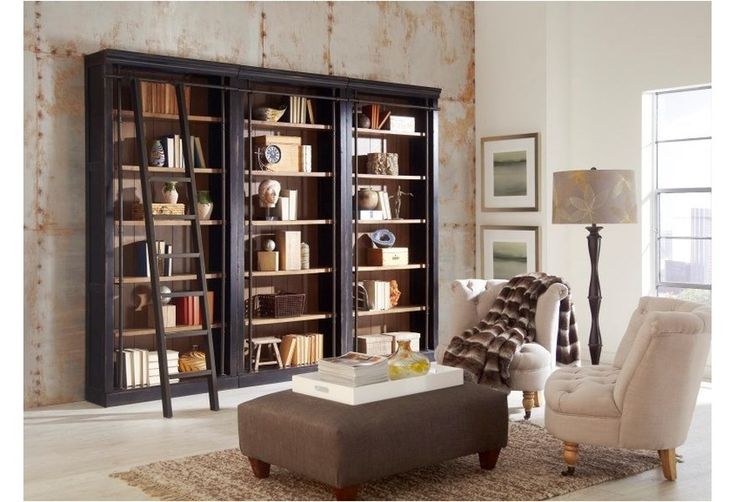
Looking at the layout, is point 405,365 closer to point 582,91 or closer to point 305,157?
point 305,157

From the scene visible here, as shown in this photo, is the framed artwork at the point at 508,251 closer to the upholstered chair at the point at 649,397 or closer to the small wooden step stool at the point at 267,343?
the small wooden step stool at the point at 267,343

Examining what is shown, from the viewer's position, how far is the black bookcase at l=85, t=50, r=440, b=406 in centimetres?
598

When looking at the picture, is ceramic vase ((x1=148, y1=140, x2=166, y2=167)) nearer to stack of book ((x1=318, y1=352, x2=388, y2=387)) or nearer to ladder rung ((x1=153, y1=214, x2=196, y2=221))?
ladder rung ((x1=153, y1=214, x2=196, y2=221))

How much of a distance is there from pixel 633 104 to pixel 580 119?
1.86 ft

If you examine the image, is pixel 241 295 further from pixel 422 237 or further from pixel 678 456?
pixel 678 456

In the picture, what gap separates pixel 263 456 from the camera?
13.3 feet

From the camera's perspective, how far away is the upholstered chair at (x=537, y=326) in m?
5.41

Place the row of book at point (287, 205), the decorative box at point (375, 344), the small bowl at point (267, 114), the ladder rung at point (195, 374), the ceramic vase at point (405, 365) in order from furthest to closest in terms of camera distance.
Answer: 1. the decorative box at point (375, 344)
2. the row of book at point (287, 205)
3. the small bowl at point (267, 114)
4. the ladder rung at point (195, 374)
5. the ceramic vase at point (405, 365)

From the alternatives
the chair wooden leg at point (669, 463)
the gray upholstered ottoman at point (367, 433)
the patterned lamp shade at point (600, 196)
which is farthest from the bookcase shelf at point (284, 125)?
the chair wooden leg at point (669, 463)

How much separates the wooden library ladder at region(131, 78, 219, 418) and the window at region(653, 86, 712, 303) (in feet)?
12.8

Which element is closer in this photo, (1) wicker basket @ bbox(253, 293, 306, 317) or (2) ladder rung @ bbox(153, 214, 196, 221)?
(2) ladder rung @ bbox(153, 214, 196, 221)

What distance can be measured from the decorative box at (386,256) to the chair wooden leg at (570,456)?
3.61m

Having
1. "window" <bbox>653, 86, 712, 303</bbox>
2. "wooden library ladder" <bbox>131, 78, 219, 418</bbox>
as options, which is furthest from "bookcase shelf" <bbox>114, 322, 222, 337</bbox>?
"window" <bbox>653, 86, 712, 303</bbox>
